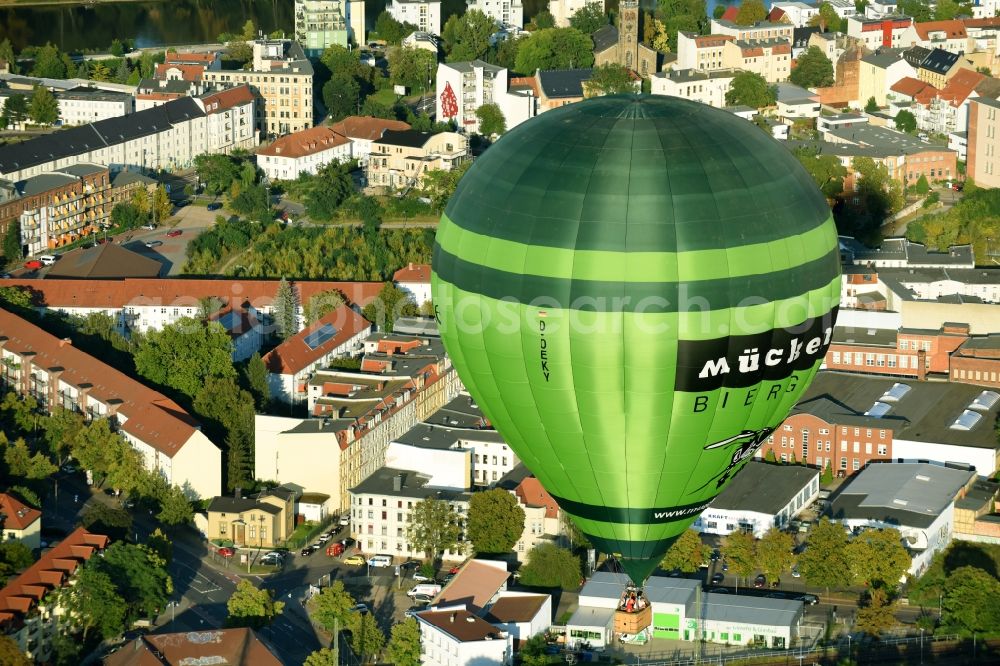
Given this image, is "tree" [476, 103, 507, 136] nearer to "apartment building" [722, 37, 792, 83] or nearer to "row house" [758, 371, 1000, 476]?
"apartment building" [722, 37, 792, 83]

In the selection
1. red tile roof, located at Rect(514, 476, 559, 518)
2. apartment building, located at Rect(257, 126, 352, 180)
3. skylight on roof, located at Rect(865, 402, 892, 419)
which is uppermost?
apartment building, located at Rect(257, 126, 352, 180)

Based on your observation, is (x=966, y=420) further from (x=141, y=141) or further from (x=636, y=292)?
(x=141, y=141)

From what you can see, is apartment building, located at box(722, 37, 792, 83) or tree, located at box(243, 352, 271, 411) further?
apartment building, located at box(722, 37, 792, 83)

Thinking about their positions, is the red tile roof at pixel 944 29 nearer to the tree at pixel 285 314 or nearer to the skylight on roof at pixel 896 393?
the skylight on roof at pixel 896 393

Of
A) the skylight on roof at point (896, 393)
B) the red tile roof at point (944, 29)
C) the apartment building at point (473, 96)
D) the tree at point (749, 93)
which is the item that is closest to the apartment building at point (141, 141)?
the apartment building at point (473, 96)

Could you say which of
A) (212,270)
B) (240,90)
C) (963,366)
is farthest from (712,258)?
(240,90)

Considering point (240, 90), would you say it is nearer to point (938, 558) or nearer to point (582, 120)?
point (938, 558)

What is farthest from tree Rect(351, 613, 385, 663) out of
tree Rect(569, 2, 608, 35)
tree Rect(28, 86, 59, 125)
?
tree Rect(569, 2, 608, 35)
